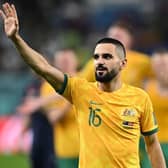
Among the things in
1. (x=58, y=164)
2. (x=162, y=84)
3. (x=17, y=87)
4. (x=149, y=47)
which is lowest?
(x=58, y=164)

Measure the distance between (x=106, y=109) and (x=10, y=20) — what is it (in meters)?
1.03

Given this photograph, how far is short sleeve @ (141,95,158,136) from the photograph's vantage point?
23.0ft

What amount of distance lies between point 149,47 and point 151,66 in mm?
8869

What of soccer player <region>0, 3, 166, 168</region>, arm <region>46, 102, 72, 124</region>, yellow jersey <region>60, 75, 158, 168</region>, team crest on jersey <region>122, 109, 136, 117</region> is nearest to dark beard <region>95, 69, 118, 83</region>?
soccer player <region>0, 3, 166, 168</region>

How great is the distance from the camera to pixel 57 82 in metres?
6.81

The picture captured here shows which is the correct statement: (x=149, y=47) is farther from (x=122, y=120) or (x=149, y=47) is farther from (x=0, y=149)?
(x=122, y=120)

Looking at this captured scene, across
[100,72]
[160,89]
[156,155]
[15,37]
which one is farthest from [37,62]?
[160,89]

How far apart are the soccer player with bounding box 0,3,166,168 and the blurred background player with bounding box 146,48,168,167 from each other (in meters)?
2.81

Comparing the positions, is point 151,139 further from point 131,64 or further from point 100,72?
point 131,64

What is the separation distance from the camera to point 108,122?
22.5 feet

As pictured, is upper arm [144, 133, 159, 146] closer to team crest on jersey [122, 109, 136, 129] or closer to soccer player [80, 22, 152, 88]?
team crest on jersey [122, 109, 136, 129]

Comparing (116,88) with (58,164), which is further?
(58,164)

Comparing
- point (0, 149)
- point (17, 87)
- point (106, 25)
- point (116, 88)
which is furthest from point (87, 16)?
point (116, 88)

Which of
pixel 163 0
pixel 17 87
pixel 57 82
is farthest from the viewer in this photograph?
pixel 163 0
